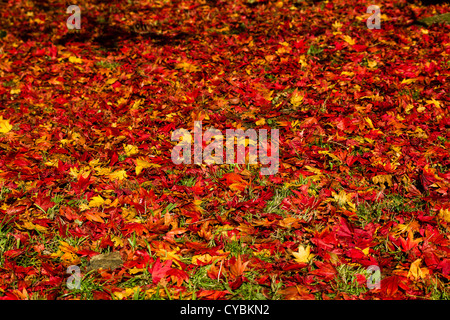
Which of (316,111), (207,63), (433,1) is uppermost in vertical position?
(433,1)

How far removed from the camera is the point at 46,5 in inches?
255

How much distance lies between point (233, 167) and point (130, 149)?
2.77 feet

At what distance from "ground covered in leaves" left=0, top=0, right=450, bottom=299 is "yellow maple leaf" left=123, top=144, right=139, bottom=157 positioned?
13mm

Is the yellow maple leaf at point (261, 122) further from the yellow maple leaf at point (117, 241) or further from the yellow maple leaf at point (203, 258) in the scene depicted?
the yellow maple leaf at point (117, 241)

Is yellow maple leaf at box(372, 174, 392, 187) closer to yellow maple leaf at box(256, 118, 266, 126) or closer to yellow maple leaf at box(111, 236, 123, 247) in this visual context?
yellow maple leaf at box(256, 118, 266, 126)

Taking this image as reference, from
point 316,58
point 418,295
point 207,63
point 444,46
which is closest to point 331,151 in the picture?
point 418,295

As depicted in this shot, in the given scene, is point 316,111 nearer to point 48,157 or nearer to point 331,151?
point 331,151

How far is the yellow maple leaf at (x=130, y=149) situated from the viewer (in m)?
2.97

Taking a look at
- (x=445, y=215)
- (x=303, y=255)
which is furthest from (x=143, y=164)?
(x=445, y=215)

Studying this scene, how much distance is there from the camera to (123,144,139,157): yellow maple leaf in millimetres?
2969

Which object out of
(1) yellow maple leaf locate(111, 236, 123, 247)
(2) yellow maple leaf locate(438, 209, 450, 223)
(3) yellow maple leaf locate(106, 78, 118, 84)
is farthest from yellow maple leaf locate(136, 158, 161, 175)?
(2) yellow maple leaf locate(438, 209, 450, 223)

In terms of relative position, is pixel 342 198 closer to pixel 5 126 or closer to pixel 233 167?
pixel 233 167

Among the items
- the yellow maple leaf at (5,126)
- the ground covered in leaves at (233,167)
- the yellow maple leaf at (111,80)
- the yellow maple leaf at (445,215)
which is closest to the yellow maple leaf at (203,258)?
the ground covered in leaves at (233,167)

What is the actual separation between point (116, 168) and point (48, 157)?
59 centimetres
